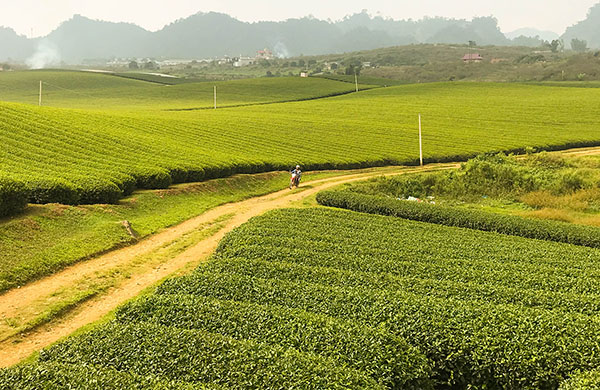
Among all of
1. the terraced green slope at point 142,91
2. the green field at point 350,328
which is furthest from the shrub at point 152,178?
the terraced green slope at point 142,91

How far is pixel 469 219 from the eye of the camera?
28812 millimetres

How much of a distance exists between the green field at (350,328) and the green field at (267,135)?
601 inches

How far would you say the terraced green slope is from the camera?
4173 inches

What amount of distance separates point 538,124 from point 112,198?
75392mm

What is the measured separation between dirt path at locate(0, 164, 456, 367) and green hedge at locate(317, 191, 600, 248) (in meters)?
7.15

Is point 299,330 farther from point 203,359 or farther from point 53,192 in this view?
point 53,192

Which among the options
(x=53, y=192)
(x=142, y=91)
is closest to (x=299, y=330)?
(x=53, y=192)

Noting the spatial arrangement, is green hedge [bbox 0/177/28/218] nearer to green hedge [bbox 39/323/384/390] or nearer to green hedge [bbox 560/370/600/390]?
green hedge [bbox 39/323/384/390]

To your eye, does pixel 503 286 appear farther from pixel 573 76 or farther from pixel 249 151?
pixel 573 76

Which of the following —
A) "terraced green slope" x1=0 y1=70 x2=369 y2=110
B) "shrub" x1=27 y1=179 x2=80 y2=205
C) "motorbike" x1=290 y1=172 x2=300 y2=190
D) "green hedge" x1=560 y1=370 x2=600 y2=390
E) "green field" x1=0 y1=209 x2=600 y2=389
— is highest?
"terraced green slope" x1=0 y1=70 x2=369 y2=110

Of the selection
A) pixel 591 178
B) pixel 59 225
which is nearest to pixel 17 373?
pixel 59 225

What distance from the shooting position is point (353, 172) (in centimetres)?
4997

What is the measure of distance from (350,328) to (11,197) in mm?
18618

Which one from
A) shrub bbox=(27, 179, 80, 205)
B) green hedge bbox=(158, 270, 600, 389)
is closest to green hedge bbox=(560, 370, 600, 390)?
green hedge bbox=(158, 270, 600, 389)
